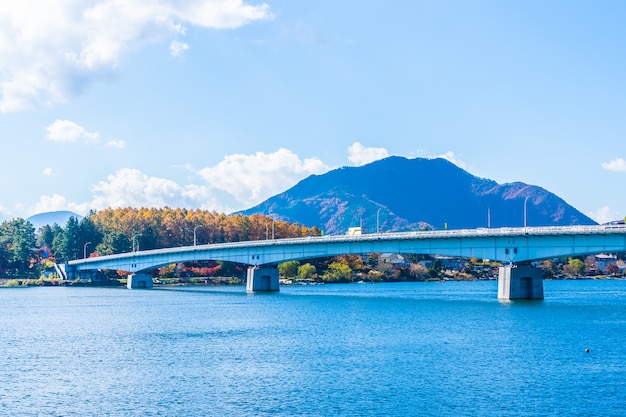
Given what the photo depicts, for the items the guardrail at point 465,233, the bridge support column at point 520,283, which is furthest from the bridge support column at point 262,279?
the bridge support column at point 520,283

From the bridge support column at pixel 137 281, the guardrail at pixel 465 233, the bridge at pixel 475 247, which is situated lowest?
the bridge support column at pixel 137 281

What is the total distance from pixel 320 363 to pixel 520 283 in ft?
187

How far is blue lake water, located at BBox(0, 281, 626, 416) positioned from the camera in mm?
44344

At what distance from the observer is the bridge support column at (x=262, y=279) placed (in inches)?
5846

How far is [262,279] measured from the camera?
149250 millimetres

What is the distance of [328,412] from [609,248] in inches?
2539

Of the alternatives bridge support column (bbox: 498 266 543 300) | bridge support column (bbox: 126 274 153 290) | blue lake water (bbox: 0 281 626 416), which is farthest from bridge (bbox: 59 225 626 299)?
bridge support column (bbox: 126 274 153 290)

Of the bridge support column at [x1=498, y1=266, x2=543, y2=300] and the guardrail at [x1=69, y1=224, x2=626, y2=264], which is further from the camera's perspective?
the bridge support column at [x1=498, y1=266, x2=543, y2=300]

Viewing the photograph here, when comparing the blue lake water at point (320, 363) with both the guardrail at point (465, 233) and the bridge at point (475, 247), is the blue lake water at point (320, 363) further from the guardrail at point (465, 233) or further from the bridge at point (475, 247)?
the guardrail at point (465, 233)

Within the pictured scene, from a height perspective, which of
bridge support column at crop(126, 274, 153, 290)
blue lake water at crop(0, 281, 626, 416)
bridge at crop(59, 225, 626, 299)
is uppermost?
bridge at crop(59, 225, 626, 299)

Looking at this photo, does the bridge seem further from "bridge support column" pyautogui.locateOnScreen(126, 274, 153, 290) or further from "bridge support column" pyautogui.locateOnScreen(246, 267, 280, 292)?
"bridge support column" pyautogui.locateOnScreen(126, 274, 153, 290)

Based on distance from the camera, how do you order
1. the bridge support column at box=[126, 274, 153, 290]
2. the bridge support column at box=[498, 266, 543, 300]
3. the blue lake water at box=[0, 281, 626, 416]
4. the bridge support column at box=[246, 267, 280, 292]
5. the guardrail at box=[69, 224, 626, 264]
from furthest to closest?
1. the bridge support column at box=[126, 274, 153, 290]
2. the bridge support column at box=[246, 267, 280, 292]
3. the bridge support column at box=[498, 266, 543, 300]
4. the guardrail at box=[69, 224, 626, 264]
5. the blue lake water at box=[0, 281, 626, 416]

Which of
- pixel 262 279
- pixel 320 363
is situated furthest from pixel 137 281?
pixel 320 363

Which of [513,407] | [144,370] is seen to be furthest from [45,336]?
[513,407]
